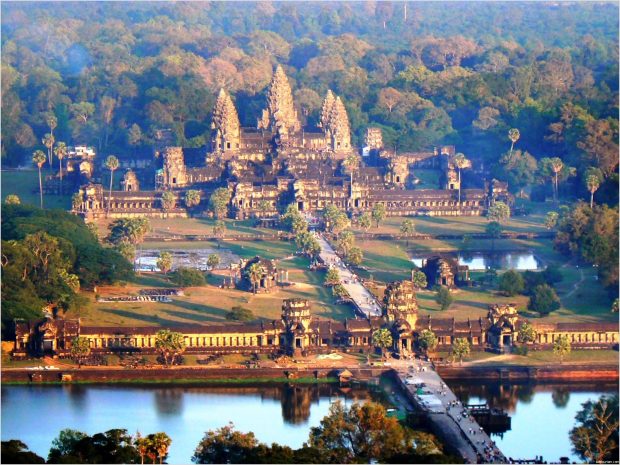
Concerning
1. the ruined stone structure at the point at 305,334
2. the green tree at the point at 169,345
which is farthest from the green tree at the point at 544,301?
the green tree at the point at 169,345

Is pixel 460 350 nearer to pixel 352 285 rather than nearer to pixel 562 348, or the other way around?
pixel 562 348

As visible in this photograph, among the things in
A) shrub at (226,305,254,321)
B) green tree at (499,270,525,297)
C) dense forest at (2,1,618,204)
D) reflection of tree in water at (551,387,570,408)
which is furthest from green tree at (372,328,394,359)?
dense forest at (2,1,618,204)

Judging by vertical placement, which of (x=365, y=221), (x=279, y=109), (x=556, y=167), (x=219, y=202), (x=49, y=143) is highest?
(x=279, y=109)

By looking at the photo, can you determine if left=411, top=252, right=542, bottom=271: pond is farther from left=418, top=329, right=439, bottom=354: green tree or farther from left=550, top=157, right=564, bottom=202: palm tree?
left=418, top=329, right=439, bottom=354: green tree

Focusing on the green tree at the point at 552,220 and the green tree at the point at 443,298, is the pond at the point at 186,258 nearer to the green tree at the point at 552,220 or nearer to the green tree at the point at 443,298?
the green tree at the point at 443,298

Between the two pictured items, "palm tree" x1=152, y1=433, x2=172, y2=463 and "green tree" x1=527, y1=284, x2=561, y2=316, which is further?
"green tree" x1=527, y1=284, x2=561, y2=316

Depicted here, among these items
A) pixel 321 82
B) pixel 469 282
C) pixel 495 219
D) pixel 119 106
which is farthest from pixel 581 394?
pixel 321 82

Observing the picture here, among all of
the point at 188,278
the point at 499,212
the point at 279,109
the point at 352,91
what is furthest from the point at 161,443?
the point at 352,91
